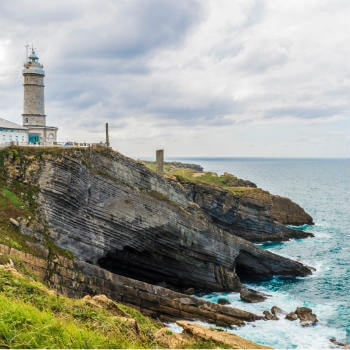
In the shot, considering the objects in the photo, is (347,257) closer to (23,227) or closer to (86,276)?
(86,276)

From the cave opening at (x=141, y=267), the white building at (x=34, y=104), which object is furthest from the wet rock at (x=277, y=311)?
the white building at (x=34, y=104)

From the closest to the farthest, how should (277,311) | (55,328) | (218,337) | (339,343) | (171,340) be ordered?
(55,328)
(171,340)
(218,337)
(339,343)
(277,311)

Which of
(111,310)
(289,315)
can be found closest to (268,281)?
(289,315)

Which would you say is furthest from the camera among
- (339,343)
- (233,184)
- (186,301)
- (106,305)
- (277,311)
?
(233,184)

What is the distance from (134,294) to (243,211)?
30.9 m

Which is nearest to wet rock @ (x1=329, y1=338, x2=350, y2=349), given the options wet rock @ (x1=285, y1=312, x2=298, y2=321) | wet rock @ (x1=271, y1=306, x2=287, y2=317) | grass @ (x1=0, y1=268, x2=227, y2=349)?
wet rock @ (x1=285, y1=312, x2=298, y2=321)

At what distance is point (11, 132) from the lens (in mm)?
32188

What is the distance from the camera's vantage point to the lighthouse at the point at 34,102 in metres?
36.1

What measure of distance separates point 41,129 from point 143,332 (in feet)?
100

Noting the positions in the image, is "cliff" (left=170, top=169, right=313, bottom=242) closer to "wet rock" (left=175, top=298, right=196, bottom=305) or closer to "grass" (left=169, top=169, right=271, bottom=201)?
"grass" (left=169, top=169, right=271, bottom=201)

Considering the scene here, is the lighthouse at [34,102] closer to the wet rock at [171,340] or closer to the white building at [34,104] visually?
the white building at [34,104]

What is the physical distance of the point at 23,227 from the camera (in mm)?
21766

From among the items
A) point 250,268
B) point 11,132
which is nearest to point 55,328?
point 11,132

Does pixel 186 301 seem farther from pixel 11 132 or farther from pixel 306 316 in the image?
pixel 11 132
